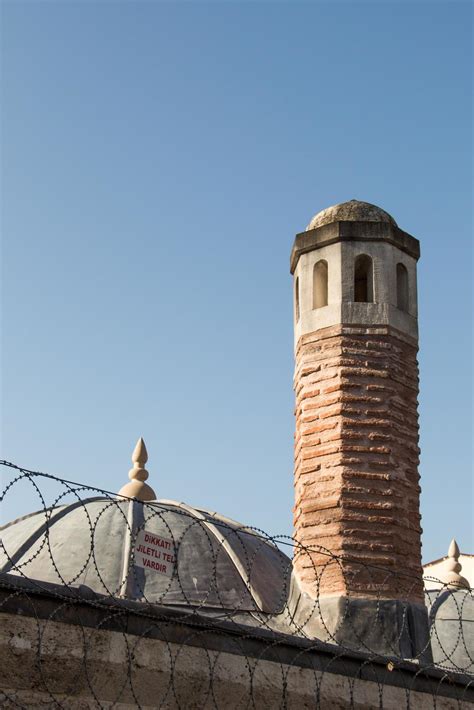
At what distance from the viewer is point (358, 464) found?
32.5 feet

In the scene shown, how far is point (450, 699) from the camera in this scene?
9.27 metres

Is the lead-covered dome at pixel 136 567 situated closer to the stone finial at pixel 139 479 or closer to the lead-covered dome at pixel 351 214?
the stone finial at pixel 139 479

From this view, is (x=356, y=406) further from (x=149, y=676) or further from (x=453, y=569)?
(x=453, y=569)

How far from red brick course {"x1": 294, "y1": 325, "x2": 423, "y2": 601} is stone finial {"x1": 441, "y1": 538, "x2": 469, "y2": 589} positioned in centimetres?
932

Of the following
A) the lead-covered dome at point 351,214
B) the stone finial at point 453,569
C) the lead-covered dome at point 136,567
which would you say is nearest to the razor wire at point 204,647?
the lead-covered dome at point 136,567

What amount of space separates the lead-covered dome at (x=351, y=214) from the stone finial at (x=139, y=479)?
272 inches

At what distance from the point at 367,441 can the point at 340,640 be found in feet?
6.29

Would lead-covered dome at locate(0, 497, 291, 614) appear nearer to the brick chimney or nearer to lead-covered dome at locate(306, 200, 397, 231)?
the brick chimney

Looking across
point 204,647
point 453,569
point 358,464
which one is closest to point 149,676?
point 204,647

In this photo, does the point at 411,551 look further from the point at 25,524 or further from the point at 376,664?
the point at 25,524

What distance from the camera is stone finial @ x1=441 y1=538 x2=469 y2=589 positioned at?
1923cm

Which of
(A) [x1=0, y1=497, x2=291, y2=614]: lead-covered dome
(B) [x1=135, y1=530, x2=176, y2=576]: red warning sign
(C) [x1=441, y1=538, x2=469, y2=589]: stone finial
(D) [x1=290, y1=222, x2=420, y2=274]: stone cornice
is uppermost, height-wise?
Result: (D) [x1=290, y1=222, x2=420, y2=274]: stone cornice

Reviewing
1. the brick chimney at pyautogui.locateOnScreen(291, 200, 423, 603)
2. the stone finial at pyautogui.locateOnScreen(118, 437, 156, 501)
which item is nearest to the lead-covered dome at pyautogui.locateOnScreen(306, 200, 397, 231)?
the brick chimney at pyautogui.locateOnScreen(291, 200, 423, 603)

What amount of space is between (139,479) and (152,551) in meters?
8.67
